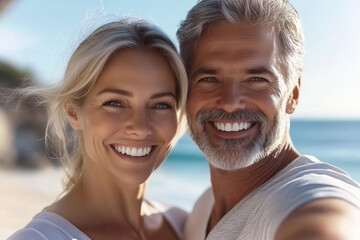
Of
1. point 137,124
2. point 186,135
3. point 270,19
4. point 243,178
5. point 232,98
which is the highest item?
point 270,19

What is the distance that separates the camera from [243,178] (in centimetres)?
255

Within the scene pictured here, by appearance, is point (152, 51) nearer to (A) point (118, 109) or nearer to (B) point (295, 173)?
(A) point (118, 109)

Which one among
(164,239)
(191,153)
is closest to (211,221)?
(164,239)

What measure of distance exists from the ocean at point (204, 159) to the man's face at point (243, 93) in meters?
9.33

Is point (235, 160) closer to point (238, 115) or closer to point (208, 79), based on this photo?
point (238, 115)

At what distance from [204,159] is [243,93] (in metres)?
18.7

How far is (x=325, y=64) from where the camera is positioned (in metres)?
29.3

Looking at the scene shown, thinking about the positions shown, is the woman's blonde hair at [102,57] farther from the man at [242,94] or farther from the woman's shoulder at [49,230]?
the woman's shoulder at [49,230]

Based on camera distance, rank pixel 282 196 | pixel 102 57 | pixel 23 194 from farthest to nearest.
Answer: pixel 23 194 → pixel 102 57 → pixel 282 196

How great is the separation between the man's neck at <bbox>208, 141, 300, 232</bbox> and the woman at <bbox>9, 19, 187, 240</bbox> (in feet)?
1.15

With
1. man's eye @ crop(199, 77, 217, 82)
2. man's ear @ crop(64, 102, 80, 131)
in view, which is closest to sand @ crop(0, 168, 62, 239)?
man's ear @ crop(64, 102, 80, 131)

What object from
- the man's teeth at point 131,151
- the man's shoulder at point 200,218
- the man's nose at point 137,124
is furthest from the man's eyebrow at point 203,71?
the man's shoulder at point 200,218

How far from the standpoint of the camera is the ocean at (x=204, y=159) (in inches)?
624

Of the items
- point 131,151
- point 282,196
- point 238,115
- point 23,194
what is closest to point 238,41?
point 238,115
